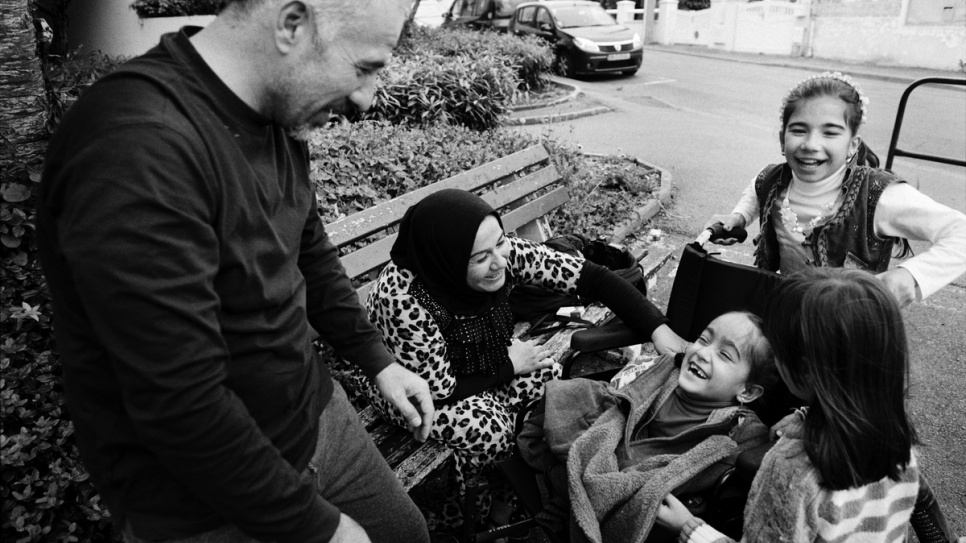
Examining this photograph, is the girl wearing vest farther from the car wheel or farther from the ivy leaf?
the car wheel

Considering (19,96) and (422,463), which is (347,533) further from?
(19,96)

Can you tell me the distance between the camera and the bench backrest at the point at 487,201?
3.13m

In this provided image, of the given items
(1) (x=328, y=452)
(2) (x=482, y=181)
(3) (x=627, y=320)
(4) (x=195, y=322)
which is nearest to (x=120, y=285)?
(4) (x=195, y=322)

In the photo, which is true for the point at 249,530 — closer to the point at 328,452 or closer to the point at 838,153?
the point at 328,452

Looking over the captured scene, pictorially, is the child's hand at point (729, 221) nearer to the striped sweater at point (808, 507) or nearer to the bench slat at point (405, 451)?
the striped sweater at point (808, 507)

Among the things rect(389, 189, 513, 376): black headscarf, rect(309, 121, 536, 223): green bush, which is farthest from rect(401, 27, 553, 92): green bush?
rect(389, 189, 513, 376): black headscarf

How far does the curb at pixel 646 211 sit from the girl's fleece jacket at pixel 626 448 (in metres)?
3.17

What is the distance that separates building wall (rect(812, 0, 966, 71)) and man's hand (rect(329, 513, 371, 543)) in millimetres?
21176

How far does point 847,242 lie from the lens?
2.76 metres

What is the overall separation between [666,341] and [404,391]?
120 cm

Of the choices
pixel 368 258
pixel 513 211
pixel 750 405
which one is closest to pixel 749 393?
pixel 750 405

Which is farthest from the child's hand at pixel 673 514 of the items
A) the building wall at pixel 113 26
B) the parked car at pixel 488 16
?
the parked car at pixel 488 16

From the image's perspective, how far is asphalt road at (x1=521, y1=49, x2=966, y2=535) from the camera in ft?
12.0

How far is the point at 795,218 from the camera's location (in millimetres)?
2918
